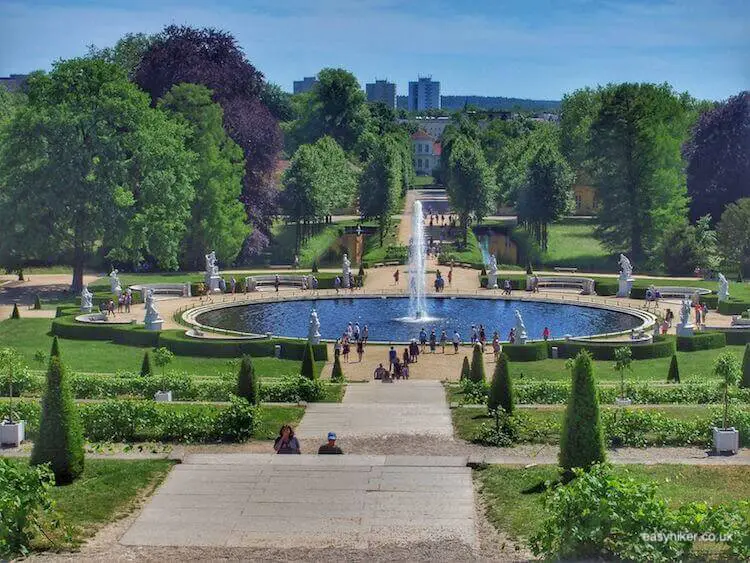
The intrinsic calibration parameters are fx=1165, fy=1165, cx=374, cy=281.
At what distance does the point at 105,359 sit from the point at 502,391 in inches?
869

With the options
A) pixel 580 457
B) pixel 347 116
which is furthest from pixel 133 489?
pixel 347 116

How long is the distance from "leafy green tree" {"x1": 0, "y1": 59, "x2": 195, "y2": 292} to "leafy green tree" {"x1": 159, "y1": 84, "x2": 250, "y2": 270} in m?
4.45

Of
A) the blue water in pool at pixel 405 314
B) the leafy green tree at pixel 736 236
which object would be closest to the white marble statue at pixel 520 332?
the blue water in pool at pixel 405 314

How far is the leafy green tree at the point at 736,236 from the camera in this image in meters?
75.1

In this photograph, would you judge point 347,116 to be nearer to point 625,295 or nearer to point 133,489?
point 625,295

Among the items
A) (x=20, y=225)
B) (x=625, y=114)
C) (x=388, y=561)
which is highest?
(x=625, y=114)

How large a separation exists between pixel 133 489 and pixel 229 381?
43.8ft

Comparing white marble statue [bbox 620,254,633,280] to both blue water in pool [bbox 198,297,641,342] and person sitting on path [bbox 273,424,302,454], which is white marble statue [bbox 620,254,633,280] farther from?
person sitting on path [bbox 273,424,302,454]

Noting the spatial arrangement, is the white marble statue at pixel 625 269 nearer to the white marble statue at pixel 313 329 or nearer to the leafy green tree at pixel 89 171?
the white marble statue at pixel 313 329

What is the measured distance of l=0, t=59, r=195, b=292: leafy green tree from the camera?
217 feet

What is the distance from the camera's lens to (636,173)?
8556cm

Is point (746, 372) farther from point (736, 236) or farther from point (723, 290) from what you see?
point (736, 236)

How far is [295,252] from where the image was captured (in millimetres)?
89062

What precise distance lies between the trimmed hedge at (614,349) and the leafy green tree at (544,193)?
4357cm
